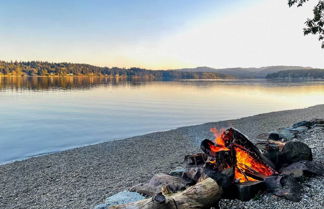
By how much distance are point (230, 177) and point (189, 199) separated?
1.54 metres

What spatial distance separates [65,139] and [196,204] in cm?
2070

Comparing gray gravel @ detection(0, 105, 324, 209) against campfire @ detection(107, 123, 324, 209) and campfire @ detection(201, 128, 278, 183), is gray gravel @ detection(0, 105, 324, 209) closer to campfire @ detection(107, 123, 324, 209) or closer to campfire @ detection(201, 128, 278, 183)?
campfire @ detection(107, 123, 324, 209)

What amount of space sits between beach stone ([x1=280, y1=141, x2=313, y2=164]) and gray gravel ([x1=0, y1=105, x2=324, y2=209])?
48.5 inches

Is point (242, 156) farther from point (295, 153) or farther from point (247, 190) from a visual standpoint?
point (295, 153)

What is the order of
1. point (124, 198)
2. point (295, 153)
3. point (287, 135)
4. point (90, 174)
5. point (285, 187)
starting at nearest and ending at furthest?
point (285, 187), point (124, 198), point (295, 153), point (90, 174), point (287, 135)

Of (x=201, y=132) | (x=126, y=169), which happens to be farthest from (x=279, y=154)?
(x=201, y=132)

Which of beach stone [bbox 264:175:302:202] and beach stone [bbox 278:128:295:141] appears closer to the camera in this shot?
beach stone [bbox 264:175:302:202]

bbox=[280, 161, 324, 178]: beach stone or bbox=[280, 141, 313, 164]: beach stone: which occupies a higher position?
bbox=[280, 141, 313, 164]: beach stone

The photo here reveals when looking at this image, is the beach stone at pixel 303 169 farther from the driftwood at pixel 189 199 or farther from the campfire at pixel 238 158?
the driftwood at pixel 189 199

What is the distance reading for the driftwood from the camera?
544 cm

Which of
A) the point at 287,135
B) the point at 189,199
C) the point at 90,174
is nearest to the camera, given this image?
the point at 189,199

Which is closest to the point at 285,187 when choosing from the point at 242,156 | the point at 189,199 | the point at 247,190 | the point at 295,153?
the point at 247,190

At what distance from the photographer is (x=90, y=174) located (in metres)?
12.6

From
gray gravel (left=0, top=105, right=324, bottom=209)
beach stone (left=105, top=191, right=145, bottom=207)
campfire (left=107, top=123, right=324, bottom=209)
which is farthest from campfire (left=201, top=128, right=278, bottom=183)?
beach stone (left=105, top=191, right=145, bottom=207)
